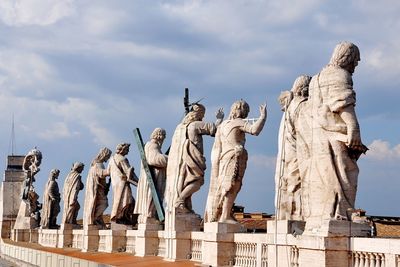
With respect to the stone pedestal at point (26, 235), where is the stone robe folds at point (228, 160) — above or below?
above

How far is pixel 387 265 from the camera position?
32.5ft

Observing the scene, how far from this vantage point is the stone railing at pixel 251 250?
13828 mm

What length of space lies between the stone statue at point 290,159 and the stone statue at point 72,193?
18455mm

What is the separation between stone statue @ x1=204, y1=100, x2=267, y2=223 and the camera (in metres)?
15.9

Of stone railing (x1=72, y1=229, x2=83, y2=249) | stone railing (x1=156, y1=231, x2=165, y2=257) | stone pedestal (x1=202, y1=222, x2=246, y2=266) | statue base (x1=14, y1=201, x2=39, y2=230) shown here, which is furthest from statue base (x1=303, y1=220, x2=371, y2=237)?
statue base (x1=14, y1=201, x2=39, y2=230)

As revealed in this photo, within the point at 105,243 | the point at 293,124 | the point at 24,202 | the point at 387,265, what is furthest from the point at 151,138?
the point at 24,202

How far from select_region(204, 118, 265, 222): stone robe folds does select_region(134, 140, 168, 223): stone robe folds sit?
4.85m

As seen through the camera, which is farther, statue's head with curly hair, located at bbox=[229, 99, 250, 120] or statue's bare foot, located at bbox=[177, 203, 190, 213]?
statue's bare foot, located at bbox=[177, 203, 190, 213]

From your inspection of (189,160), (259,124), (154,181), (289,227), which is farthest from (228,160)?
(154,181)

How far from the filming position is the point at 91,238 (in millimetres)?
26328

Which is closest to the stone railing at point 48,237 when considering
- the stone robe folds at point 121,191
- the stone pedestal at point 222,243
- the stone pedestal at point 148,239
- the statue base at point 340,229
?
the stone robe folds at point 121,191

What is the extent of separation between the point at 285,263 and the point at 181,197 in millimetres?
6240

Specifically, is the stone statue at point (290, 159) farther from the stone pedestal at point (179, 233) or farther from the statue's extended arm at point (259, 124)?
the stone pedestal at point (179, 233)

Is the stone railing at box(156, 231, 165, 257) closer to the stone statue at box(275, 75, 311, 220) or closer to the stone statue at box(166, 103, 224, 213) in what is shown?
the stone statue at box(166, 103, 224, 213)
